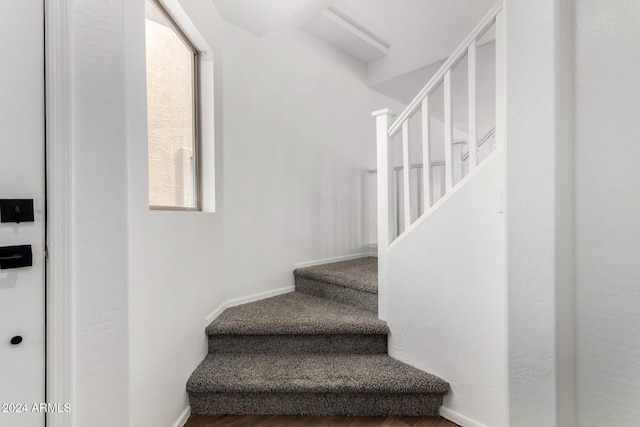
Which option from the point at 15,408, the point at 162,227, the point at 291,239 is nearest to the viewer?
the point at 15,408

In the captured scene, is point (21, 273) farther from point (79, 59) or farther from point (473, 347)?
point (473, 347)

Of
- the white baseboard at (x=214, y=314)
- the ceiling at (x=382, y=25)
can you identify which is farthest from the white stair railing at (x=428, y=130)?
the white baseboard at (x=214, y=314)

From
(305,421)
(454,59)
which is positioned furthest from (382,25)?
(305,421)

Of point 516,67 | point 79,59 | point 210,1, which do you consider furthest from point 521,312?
point 210,1

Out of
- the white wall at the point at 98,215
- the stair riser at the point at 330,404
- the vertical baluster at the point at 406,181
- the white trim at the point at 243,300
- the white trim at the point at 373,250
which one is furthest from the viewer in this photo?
the white trim at the point at 373,250

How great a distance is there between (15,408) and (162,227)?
29.3 inches

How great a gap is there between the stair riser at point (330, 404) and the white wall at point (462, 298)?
0.16 meters

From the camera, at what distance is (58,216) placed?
857mm

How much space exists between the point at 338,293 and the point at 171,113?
1799mm

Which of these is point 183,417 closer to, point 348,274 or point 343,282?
point 343,282

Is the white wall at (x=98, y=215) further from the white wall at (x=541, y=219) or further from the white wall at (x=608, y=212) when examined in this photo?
the white wall at (x=608, y=212)

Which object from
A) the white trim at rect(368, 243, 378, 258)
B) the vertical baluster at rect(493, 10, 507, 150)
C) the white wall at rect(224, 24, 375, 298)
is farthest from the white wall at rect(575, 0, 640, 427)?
the white trim at rect(368, 243, 378, 258)

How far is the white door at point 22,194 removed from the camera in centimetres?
77

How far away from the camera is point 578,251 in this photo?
96cm
